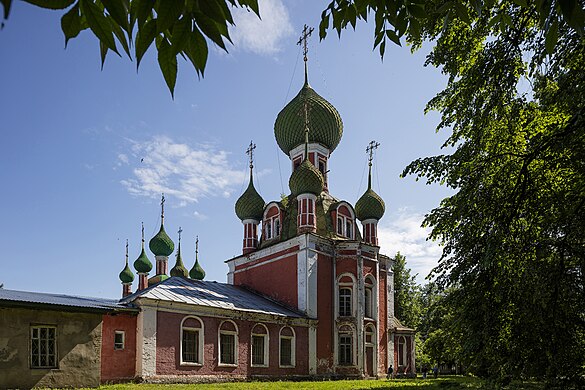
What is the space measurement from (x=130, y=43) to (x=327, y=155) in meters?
26.9

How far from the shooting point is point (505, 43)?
798cm

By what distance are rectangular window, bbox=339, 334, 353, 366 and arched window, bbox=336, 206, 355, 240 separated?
521 cm

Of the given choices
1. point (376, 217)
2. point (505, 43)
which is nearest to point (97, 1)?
point (505, 43)

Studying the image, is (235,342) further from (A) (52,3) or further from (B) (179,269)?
(A) (52,3)

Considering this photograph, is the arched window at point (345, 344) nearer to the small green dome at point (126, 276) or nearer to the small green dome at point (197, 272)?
the small green dome at point (197, 272)

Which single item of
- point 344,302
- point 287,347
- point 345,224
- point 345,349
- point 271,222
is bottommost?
point 345,349

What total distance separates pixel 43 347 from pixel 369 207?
18.3m

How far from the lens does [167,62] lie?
193 centimetres

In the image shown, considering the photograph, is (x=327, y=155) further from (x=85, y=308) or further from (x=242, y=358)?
(x=85, y=308)

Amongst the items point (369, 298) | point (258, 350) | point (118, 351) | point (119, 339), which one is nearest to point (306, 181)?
point (369, 298)

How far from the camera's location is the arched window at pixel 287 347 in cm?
2164

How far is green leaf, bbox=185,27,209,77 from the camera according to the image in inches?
74.1

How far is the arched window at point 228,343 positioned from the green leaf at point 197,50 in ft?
61.1

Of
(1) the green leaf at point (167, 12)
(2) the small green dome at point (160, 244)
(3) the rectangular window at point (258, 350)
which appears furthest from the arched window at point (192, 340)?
(1) the green leaf at point (167, 12)
